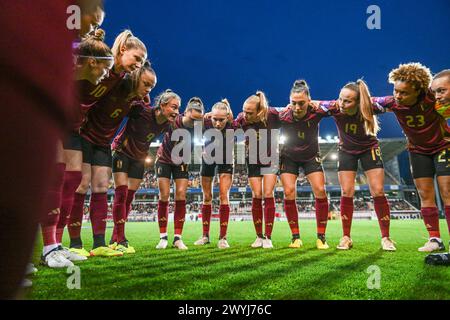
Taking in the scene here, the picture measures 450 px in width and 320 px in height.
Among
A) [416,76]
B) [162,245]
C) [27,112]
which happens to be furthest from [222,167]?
[27,112]

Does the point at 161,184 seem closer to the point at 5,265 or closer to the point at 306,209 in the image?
the point at 5,265

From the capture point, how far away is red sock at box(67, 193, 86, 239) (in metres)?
4.73

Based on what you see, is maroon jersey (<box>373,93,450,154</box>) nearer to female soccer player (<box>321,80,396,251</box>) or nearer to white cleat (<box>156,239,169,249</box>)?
female soccer player (<box>321,80,396,251</box>)

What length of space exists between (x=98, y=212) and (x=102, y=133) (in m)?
1.16

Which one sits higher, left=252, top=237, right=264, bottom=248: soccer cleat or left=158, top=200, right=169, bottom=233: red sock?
left=158, top=200, right=169, bottom=233: red sock

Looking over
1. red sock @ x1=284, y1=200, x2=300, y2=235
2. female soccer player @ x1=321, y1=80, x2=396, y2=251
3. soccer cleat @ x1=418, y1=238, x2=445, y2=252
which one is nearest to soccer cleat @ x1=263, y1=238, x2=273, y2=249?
red sock @ x1=284, y1=200, x2=300, y2=235

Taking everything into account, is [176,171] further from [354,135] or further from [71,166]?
[354,135]

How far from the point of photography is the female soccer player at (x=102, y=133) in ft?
15.2

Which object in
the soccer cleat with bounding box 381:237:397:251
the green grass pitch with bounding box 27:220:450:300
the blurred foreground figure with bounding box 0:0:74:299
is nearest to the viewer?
the blurred foreground figure with bounding box 0:0:74:299

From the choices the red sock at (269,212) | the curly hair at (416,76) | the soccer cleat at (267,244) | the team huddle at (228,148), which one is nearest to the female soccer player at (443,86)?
the team huddle at (228,148)

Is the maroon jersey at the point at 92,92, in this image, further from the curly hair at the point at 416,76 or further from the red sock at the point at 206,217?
the curly hair at the point at 416,76

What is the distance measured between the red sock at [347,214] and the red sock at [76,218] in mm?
4265
